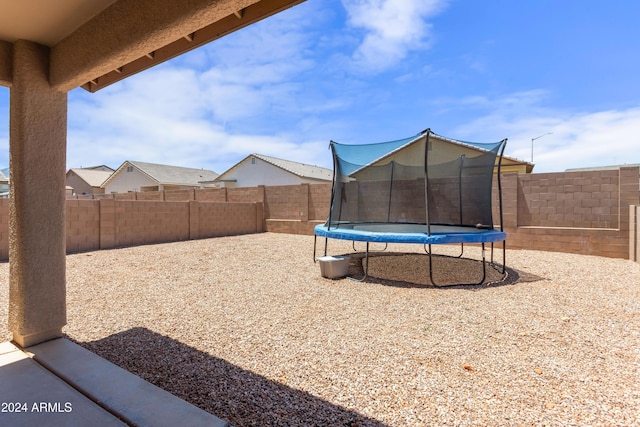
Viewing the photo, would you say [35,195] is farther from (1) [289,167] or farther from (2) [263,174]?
(1) [289,167]

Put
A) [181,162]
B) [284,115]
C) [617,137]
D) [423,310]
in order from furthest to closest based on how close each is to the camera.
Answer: [181,162], [284,115], [617,137], [423,310]

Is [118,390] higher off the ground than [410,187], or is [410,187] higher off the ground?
Answer: [410,187]

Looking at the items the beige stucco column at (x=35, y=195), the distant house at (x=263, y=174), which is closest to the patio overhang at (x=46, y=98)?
the beige stucco column at (x=35, y=195)

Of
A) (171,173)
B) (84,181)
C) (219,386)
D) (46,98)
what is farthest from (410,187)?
(84,181)

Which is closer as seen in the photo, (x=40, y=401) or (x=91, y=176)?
(x=40, y=401)

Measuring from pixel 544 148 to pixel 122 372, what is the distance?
20.1 m

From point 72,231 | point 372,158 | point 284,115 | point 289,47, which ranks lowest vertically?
point 72,231

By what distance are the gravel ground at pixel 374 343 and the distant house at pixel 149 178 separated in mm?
20570

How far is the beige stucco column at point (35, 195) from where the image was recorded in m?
2.01

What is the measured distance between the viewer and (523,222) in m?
7.28

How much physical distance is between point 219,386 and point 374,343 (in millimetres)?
1227

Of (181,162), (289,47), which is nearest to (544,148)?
(289,47)

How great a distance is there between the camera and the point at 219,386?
1.85 metres

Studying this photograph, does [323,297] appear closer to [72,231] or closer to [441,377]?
[441,377]
